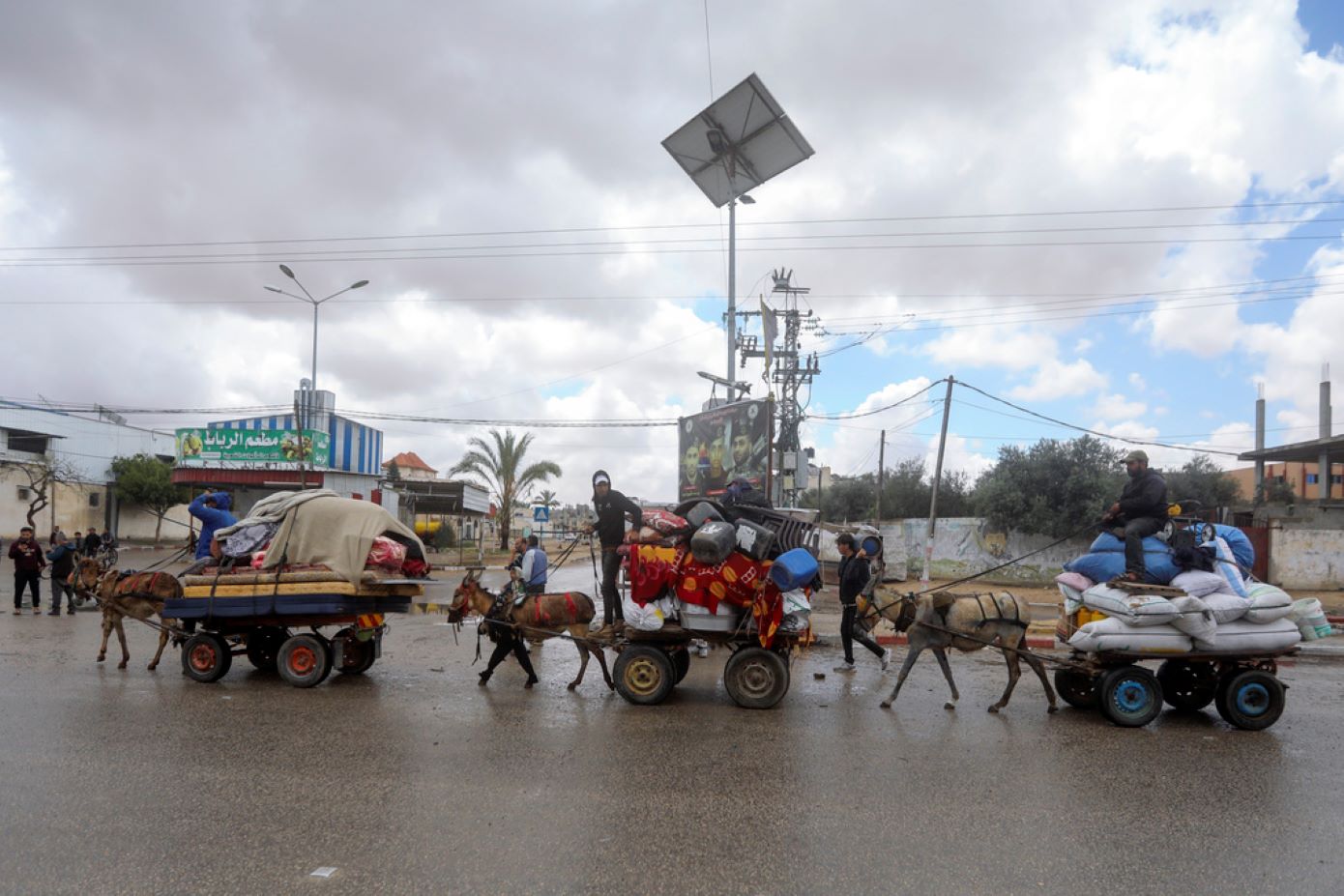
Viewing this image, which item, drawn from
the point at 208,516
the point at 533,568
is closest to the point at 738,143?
the point at 533,568

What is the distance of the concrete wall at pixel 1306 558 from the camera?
2469 cm

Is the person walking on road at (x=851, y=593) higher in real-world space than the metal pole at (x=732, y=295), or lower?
lower

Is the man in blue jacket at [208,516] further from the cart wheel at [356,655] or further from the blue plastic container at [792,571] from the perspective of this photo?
the blue plastic container at [792,571]

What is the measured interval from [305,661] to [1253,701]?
9.56 metres

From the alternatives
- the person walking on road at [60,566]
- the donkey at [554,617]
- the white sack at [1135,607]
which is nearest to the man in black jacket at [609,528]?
the donkey at [554,617]

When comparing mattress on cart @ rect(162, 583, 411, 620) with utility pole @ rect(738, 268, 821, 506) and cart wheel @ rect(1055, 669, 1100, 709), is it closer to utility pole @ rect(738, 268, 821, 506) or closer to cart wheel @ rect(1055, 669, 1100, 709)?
cart wheel @ rect(1055, 669, 1100, 709)

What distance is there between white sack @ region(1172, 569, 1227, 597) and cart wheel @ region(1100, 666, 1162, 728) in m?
0.86

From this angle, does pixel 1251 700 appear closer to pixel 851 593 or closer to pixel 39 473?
pixel 851 593

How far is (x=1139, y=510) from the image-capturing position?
833 centimetres

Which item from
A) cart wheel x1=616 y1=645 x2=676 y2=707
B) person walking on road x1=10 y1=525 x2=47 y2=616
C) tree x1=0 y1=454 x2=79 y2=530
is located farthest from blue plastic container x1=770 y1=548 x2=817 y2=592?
tree x1=0 y1=454 x2=79 y2=530

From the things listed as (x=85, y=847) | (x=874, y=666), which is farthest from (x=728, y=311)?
(x=85, y=847)

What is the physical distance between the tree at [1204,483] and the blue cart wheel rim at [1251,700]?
31.9 metres

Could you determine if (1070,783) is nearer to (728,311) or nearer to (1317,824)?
(1317,824)

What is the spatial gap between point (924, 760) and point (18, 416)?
5433 centimetres
